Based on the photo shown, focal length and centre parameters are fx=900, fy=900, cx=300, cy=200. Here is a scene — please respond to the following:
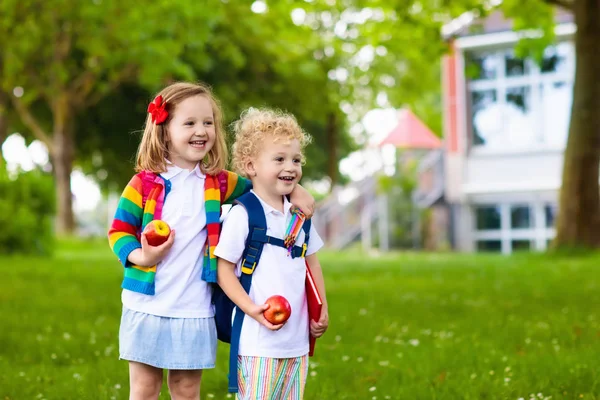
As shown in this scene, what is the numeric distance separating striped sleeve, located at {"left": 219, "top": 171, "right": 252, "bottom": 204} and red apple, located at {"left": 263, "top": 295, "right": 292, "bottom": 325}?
610mm

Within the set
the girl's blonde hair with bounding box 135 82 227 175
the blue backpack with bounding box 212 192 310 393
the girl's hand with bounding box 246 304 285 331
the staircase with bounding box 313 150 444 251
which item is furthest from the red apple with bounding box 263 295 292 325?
the staircase with bounding box 313 150 444 251

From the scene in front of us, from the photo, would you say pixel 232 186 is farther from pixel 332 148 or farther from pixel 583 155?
pixel 332 148

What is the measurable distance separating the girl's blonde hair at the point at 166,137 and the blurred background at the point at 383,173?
1.72 metres

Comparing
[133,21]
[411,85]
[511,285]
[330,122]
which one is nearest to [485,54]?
[411,85]

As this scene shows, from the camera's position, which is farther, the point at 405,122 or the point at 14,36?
the point at 405,122

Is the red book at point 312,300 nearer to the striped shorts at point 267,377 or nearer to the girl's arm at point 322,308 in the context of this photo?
the girl's arm at point 322,308

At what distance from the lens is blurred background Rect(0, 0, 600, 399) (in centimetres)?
628

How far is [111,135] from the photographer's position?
35.1 metres

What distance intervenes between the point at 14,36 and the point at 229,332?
48.9ft

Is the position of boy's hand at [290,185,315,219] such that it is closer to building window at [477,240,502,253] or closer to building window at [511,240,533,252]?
building window at [511,240,533,252]

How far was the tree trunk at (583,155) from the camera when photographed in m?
16.3

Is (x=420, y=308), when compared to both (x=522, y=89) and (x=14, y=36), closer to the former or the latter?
(x=14, y=36)

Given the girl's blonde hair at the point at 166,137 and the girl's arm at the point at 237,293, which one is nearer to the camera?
the girl's arm at the point at 237,293

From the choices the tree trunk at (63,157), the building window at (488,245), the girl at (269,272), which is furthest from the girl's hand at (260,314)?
the tree trunk at (63,157)
